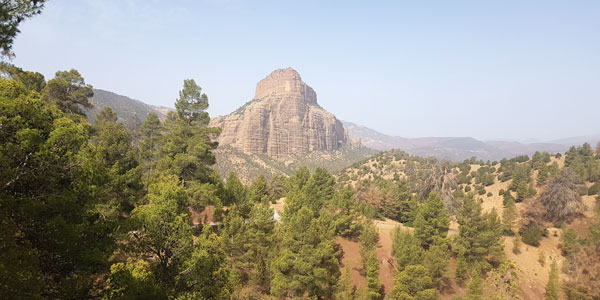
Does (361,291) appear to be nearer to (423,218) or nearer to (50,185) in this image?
(423,218)

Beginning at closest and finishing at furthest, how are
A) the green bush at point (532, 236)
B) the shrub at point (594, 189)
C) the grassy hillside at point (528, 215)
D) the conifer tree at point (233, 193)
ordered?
1. the grassy hillside at point (528, 215)
2. the green bush at point (532, 236)
3. the conifer tree at point (233, 193)
4. the shrub at point (594, 189)

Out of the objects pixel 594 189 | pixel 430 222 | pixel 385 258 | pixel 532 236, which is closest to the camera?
pixel 430 222

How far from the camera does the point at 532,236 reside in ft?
122

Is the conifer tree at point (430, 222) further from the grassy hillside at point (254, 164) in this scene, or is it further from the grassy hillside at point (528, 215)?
the grassy hillside at point (254, 164)

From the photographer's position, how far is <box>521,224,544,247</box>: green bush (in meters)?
36.8

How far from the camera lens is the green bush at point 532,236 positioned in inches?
1448

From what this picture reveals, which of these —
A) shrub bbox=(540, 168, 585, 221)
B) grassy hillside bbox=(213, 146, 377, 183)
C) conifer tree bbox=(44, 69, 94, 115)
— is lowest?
grassy hillside bbox=(213, 146, 377, 183)

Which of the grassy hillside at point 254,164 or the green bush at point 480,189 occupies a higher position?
the green bush at point 480,189

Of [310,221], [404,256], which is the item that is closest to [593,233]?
[404,256]

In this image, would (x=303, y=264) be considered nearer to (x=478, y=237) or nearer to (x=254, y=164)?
(x=478, y=237)

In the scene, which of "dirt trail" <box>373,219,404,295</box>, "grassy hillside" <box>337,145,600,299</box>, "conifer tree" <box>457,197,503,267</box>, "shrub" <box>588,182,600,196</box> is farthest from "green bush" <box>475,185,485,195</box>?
"conifer tree" <box>457,197,503,267</box>

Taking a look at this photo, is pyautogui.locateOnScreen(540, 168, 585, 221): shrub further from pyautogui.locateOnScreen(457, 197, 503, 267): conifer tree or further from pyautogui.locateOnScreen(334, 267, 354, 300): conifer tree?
pyautogui.locateOnScreen(334, 267, 354, 300): conifer tree

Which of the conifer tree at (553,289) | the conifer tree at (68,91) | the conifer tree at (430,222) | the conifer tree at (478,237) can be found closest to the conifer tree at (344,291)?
the conifer tree at (430,222)

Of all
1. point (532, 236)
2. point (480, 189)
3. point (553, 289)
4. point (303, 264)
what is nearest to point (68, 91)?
point (303, 264)
